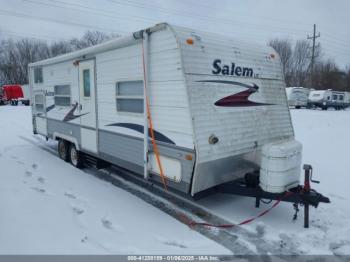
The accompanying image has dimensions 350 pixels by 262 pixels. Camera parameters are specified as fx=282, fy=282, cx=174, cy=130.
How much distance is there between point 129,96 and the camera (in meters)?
5.18

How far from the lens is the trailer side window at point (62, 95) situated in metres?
7.47

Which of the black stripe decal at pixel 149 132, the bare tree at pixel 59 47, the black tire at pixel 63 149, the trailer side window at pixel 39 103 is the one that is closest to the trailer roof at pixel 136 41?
the black stripe decal at pixel 149 132

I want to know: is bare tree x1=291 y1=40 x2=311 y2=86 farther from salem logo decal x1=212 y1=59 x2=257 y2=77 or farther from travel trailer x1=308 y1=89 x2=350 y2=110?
salem logo decal x1=212 y1=59 x2=257 y2=77

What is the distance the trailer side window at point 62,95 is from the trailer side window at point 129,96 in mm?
2553

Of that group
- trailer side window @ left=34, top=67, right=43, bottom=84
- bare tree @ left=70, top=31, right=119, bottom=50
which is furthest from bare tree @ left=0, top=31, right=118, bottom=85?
trailer side window @ left=34, top=67, right=43, bottom=84

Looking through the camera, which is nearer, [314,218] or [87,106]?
[314,218]

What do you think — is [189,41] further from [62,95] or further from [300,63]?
[300,63]

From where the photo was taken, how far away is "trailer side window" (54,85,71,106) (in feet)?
24.5

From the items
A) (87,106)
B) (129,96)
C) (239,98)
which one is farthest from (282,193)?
(87,106)

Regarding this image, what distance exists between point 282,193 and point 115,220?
8.73ft

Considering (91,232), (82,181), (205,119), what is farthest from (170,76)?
(82,181)

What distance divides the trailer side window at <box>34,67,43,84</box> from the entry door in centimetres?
297

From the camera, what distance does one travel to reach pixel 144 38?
14.9 feet

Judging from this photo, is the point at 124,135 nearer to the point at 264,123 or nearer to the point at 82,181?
the point at 82,181
